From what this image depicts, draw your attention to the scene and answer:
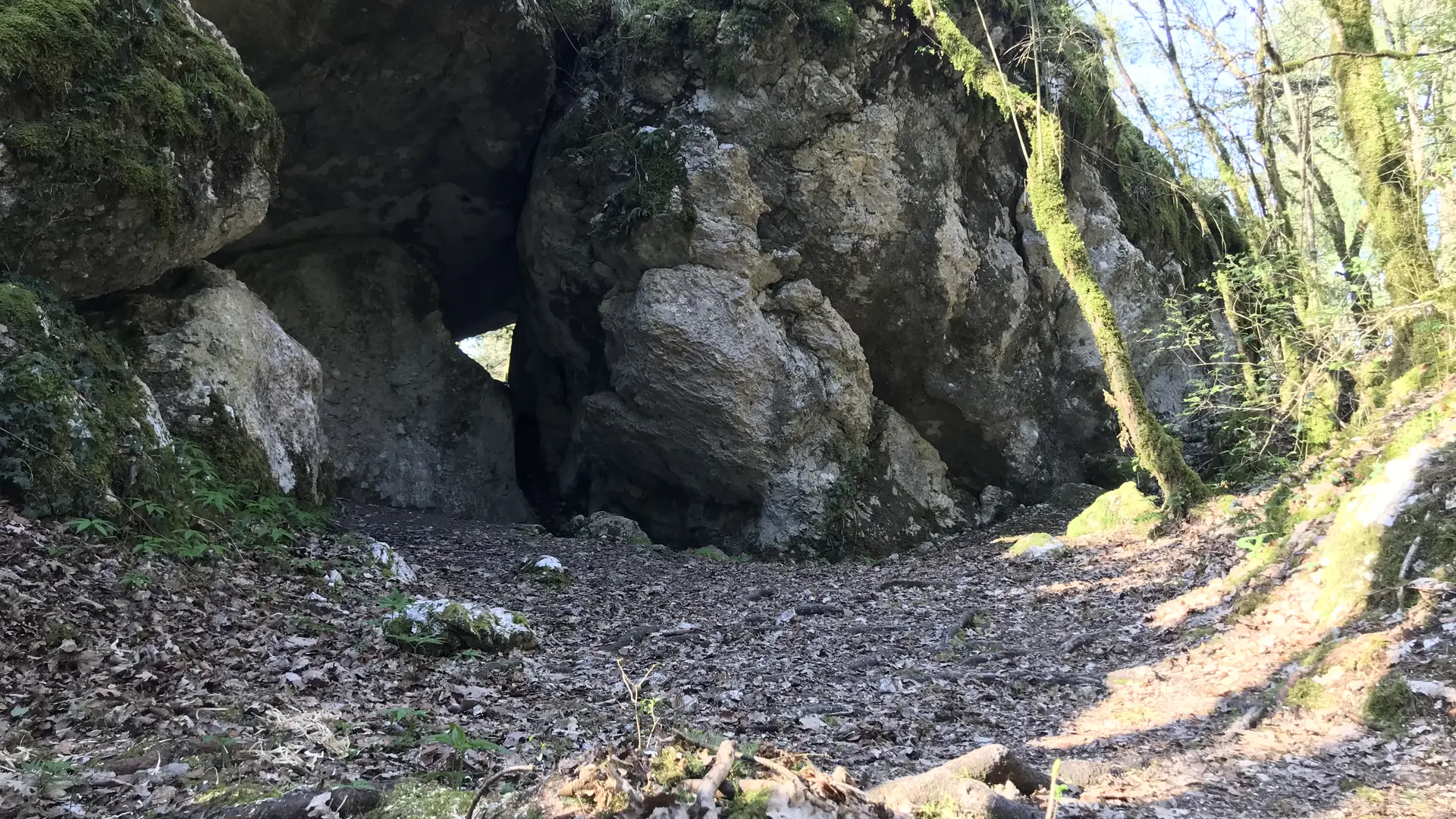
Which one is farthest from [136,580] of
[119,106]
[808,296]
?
[808,296]

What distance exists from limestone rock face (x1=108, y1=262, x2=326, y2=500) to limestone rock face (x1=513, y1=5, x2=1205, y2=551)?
457cm

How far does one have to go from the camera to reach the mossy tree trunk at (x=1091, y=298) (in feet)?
30.5

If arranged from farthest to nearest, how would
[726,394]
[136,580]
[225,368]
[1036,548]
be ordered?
[726,394], [1036,548], [225,368], [136,580]

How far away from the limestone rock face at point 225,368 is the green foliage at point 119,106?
3.61 ft

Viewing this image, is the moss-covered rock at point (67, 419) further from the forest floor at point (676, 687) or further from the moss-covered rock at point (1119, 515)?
the moss-covered rock at point (1119, 515)

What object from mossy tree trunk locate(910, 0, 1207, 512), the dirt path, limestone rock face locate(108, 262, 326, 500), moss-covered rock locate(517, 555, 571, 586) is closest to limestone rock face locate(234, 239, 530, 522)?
limestone rock face locate(108, 262, 326, 500)

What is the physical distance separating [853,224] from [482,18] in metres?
6.14

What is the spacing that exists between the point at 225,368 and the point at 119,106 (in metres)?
2.46

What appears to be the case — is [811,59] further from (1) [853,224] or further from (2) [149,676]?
(2) [149,676]

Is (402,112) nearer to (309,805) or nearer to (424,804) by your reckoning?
(309,805)

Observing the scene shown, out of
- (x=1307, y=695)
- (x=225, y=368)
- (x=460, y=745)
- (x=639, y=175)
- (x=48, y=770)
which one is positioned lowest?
(x=1307, y=695)

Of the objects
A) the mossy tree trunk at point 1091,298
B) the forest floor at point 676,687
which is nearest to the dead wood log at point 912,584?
the forest floor at point 676,687

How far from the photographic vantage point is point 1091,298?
9586 mm

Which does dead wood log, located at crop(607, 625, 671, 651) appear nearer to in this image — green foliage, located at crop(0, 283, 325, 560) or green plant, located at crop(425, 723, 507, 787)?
green plant, located at crop(425, 723, 507, 787)
